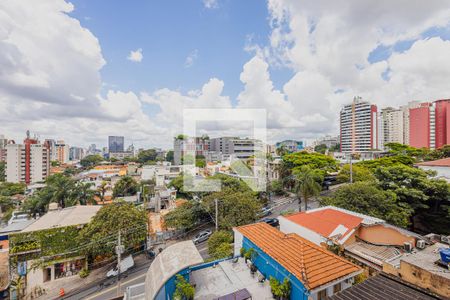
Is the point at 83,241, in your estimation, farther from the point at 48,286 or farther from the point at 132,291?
the point at 132,291

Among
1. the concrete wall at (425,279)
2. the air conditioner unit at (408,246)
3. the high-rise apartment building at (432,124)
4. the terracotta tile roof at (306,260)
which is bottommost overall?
the air conditioner unit at (408,246)

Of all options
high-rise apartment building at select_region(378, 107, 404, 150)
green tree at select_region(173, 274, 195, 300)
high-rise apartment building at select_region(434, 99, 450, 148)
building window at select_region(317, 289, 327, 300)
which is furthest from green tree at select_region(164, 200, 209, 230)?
high-rise apartment building at select_region(378, 107, 404, 150)

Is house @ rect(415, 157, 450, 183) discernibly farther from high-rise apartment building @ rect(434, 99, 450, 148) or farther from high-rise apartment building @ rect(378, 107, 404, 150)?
high-rise apartment building @ rect(378, 107, 404, 150)

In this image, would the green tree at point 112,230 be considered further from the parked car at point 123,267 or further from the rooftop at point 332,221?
the rooftop at point 332,221

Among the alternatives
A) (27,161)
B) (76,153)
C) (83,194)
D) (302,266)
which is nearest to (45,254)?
(83,194)

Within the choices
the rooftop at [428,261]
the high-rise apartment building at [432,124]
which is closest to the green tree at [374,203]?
the rooftop at [428,261]

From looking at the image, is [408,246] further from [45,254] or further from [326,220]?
[45,254]

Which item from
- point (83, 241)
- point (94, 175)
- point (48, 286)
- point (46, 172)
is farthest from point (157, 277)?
point (46, 172)
